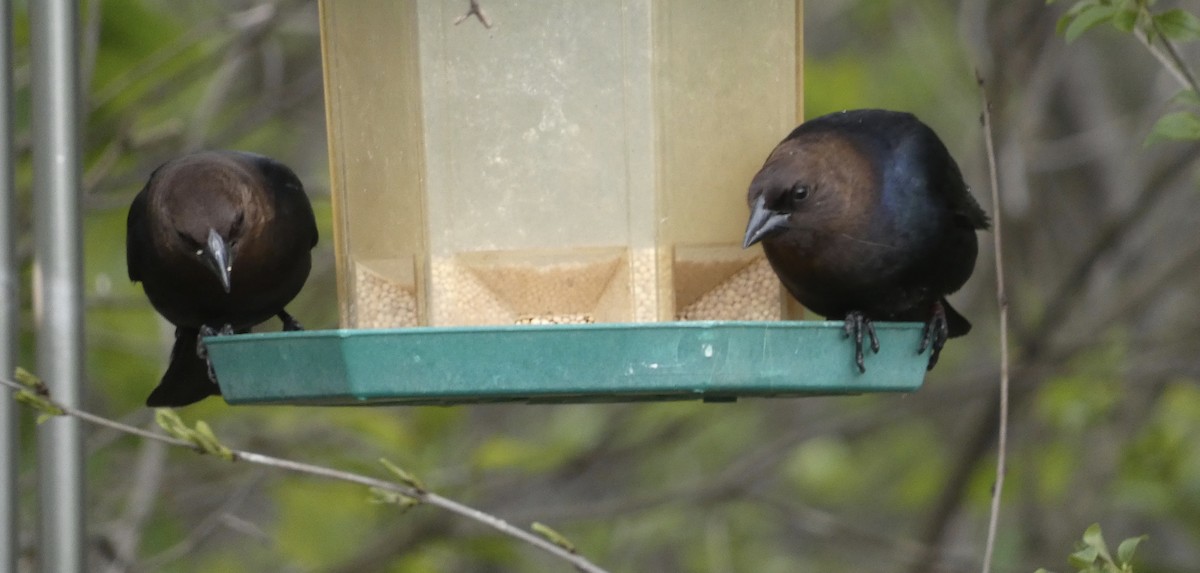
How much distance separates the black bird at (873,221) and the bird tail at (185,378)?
4.90ft

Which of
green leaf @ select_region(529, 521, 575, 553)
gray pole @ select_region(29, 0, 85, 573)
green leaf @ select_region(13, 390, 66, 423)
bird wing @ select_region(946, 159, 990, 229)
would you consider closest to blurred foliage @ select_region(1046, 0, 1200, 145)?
bird wing @ select_region(946, 159, 990, 229)

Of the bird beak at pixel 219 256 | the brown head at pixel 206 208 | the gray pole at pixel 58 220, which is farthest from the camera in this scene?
the brown head at pixel 206 208

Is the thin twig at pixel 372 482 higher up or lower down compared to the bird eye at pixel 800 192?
lower down

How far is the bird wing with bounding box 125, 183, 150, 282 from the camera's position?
13.6 feet

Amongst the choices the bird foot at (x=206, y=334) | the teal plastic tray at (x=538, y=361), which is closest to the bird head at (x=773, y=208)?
the teal plastic tray at (x=538, y=361)

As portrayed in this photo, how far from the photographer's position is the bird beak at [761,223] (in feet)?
11.3

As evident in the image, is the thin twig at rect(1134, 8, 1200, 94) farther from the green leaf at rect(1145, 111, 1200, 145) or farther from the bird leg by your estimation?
the bird leg

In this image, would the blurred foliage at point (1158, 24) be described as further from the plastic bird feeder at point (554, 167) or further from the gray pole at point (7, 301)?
the gray pole at point (7, 301)

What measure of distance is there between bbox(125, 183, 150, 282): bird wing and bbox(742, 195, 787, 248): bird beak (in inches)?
59.4

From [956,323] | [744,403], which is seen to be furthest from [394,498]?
[744,403]

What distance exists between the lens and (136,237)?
417 cm

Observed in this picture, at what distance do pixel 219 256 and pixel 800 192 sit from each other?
4.28 ft

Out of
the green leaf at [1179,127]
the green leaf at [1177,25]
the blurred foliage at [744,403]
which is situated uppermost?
the green leaf at [1177,25]

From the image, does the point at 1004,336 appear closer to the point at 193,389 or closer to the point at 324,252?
the point at 193,389
